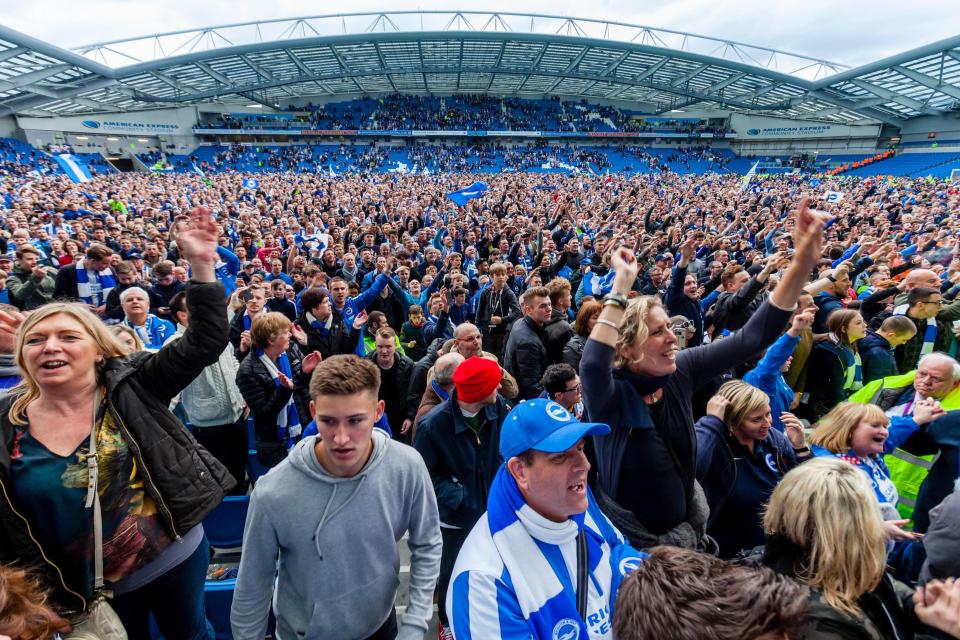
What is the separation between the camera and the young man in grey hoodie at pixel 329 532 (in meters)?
1.62

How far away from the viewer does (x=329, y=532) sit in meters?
1.63

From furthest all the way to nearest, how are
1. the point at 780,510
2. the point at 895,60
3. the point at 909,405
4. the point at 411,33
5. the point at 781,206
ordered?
the point at 411,33 < the point at 895,60 < the point at 781,206 < the point at 909,405 < the point at 780,510

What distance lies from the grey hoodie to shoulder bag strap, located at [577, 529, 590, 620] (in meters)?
0.70

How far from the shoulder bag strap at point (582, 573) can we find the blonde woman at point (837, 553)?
62 cm

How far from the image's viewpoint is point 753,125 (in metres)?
53.2

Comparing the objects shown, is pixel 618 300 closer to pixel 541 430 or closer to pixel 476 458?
pixel 541 430

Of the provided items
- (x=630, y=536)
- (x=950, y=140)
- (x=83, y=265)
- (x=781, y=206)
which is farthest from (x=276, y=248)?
(x=950, y=140)

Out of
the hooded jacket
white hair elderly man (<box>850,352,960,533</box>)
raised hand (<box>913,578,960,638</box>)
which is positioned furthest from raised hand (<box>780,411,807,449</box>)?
the hooded jacket

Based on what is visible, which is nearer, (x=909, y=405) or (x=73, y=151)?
(x=909, y=405)

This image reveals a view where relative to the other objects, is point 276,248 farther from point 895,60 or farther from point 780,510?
point 895,60

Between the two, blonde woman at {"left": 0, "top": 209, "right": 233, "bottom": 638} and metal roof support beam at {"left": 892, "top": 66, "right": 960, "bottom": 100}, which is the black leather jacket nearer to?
blonde woman at {"left": 0, "top": 209, "right": 233, "bottom": 638}

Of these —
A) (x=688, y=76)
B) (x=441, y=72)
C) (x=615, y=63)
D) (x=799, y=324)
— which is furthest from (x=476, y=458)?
(x=441, y=72)

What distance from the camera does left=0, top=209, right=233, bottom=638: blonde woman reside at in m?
1.53

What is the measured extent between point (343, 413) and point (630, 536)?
4.44 ft
